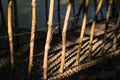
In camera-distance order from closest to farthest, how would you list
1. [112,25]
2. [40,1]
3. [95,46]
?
[95,46], [112,25], [40,1]

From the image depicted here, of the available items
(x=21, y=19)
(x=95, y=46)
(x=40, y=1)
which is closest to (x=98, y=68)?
(x=95, y=46)

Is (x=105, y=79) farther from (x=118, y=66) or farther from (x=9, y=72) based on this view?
(x=9, y=72)

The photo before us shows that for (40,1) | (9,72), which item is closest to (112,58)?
(9,72)

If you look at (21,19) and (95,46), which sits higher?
(95,46)

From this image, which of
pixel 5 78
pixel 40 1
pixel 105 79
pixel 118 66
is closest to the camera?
Result: pixel 5 78

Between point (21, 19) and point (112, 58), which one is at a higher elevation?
point (112, 58)

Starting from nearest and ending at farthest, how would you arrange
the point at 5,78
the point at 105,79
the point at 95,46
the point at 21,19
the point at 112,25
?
the point at 5,78
the point at 105,79
the point at 95,46
the point at 112,25
the point at 21,19

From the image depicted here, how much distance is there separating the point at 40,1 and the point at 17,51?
646 cm

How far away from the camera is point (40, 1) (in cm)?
1091

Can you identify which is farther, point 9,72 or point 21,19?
point 21,19

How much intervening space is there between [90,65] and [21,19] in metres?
5.40

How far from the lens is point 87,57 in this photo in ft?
15.7

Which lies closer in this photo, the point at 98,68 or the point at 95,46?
the point at 98,68

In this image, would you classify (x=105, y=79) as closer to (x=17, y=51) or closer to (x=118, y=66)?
(x=118, y=66)
